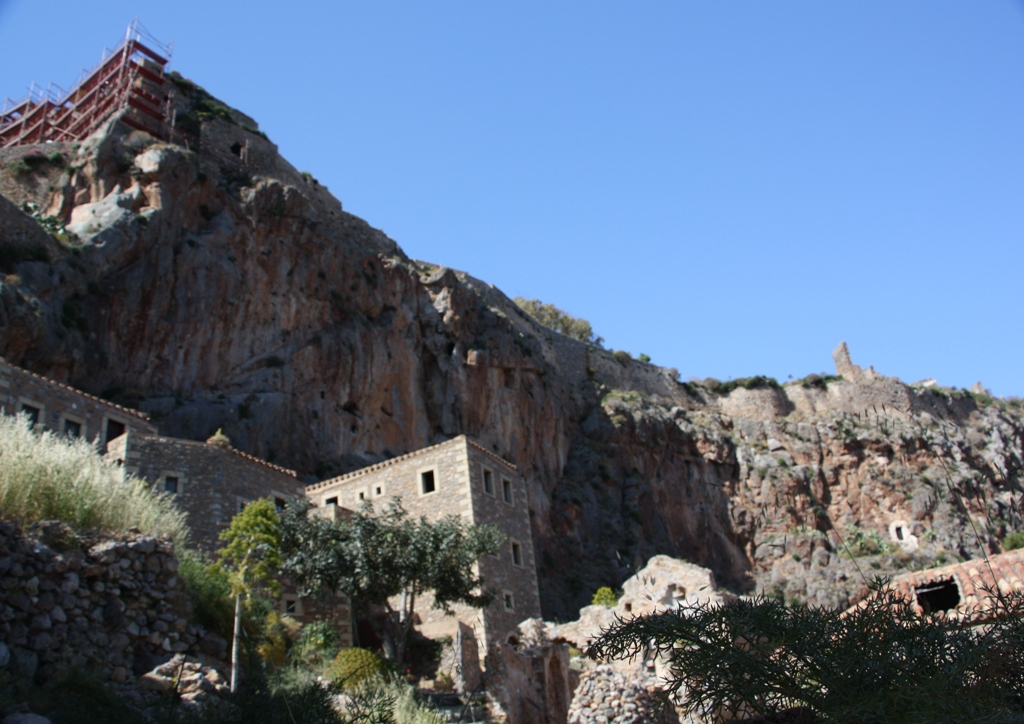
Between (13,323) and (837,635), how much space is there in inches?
1023

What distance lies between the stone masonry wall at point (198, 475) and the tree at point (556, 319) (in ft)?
162

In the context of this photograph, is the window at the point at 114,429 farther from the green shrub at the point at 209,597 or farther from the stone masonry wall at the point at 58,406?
the green shrub at the point at 209,597

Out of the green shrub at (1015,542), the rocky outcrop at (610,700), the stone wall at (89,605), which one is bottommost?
the rocky outcrop at (610,700)

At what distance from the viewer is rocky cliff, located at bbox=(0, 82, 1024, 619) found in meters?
31.2

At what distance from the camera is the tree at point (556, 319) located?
69250 mm

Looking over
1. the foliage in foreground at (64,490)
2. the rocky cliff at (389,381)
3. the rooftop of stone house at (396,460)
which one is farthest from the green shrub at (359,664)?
the rocky cliff at (389,381)

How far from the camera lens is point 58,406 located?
1964cm

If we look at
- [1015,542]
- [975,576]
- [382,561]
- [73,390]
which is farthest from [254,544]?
[1015,542]

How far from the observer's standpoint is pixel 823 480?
5372cm

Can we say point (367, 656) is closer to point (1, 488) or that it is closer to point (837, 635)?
point (1, 488)

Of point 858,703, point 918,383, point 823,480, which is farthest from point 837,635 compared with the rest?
point 918,383

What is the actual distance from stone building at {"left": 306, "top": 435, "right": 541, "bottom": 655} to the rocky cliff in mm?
6686

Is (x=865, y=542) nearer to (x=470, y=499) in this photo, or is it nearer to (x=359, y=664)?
(x=470, y=499)

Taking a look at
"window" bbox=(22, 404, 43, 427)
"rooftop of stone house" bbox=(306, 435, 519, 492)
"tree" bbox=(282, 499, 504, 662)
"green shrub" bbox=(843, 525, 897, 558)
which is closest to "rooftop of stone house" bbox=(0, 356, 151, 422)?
"window" bbox=(22, 404, 43, 427)
